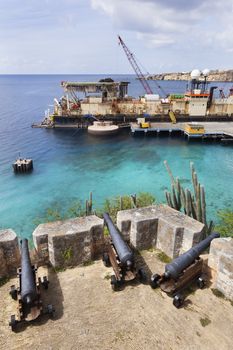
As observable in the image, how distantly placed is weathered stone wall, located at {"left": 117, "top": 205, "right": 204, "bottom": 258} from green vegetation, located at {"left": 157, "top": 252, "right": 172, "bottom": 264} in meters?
0.12

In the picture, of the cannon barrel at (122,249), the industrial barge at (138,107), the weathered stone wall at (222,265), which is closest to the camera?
the weathered stone wall at (222,265)

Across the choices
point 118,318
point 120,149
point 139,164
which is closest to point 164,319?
point 118,318

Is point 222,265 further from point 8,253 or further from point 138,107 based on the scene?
point 138,107

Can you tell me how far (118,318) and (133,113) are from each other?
47.3 m

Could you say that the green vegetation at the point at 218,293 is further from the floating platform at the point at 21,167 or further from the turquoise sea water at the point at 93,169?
the floating platform at the point at 21,167

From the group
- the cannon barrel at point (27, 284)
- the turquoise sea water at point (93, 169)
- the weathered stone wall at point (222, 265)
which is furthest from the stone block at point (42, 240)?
the turquoise sea water at point (93, 169)

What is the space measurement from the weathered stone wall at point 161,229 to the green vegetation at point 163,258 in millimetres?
124

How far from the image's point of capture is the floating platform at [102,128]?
44987 millimetres

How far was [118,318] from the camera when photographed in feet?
20.4

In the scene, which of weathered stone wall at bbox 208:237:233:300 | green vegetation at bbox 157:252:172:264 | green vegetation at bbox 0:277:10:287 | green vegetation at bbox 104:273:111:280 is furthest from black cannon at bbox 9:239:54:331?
weathered stone wall at bbox 208:237:233:300

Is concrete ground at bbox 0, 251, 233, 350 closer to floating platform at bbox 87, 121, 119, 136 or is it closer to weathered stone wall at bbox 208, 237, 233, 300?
weathered stone wall at bbox 208, 237, 233, 300

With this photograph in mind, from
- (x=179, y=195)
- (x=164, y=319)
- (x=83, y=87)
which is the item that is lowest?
(x=164, y=319)

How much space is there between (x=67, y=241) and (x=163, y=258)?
3.30 meters

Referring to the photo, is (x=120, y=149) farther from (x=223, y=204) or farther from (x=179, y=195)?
(x=179, y=195)
